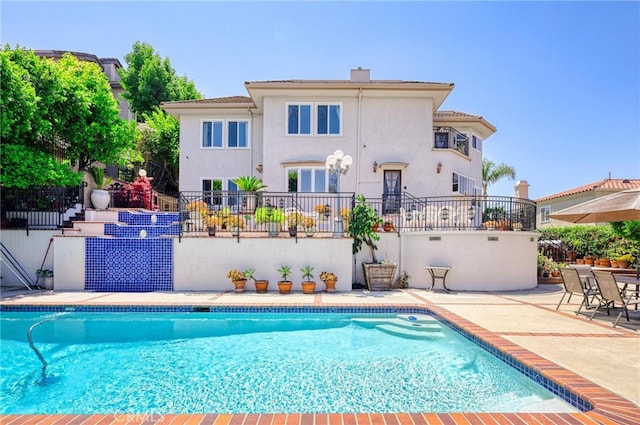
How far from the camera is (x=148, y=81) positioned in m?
30.1

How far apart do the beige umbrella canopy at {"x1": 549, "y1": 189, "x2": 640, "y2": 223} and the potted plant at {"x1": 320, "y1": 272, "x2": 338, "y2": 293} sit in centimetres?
651

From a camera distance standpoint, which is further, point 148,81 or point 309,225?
point 148,81

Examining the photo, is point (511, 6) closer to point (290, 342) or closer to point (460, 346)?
point (460, 346)

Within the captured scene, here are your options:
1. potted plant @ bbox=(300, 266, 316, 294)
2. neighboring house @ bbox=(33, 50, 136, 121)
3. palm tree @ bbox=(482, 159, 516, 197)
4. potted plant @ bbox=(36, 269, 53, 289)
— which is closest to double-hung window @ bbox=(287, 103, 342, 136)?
potted plant @ bbox=(300, 266, 316, 294)

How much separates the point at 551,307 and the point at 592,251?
14.8 m

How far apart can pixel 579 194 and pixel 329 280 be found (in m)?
25.3

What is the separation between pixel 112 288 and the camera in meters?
11.4

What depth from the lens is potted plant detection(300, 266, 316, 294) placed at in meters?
11.0

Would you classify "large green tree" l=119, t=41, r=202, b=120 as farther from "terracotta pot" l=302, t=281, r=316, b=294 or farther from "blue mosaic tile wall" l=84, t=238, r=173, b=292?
"terracotta pot" l=302, t=281, r=316, b=294

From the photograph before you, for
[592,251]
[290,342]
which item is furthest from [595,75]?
[290,342]

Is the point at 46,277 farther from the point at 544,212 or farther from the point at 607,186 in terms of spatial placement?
the point at 544,212

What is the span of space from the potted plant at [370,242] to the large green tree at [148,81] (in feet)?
81.2

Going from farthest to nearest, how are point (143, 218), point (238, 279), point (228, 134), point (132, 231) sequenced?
1. point (228, 134)
2. point (143, 218)
3. point (132, 231)
4. point (238, 279)

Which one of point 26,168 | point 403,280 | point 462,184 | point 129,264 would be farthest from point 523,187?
point 26,168
